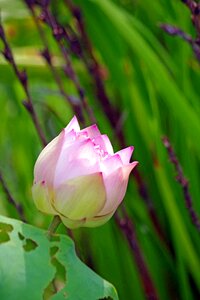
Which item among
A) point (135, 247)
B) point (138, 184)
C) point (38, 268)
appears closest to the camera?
point (38, 268)

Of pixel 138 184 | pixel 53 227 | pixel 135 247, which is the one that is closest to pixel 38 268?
pixel 53 227

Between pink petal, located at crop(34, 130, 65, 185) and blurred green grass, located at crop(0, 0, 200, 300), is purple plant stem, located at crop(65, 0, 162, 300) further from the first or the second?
pink petal, located at crop(34, 130, 65, 185)

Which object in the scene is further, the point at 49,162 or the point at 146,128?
the point at 146,128

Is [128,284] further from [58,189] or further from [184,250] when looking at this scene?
[58,189]

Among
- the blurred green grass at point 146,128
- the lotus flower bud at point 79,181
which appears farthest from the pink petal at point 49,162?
the blurred green grass at point 146,128

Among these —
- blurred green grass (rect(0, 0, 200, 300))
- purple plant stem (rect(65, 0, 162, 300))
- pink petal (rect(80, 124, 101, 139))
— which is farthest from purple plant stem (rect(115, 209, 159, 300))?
pink petal (rect(80, 124, 101, 139))

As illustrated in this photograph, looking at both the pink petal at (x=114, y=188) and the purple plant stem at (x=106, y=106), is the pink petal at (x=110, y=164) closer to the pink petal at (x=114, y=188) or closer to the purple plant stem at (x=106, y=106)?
the pink petal at (x=114, y=188)

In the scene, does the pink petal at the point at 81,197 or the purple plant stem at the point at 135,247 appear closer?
the pink petal at the point at 81,197

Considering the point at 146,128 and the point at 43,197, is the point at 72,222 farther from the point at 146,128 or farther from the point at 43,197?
the point at 146,128

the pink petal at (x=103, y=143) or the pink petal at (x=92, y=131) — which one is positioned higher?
the pink petal at (x=92, y=131)
